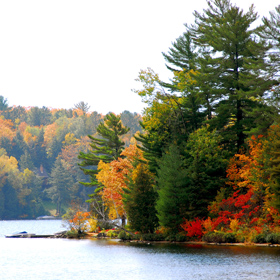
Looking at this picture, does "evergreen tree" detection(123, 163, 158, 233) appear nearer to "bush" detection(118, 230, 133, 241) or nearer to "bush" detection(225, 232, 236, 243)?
"bush" detection(118, 230, 133, 241)

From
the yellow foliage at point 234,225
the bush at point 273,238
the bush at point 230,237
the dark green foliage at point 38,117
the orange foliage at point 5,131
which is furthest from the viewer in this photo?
the dark green foliage at point 38,117

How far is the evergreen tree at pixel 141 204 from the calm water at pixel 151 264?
19.5 ft

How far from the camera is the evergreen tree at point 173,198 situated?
39031 mm

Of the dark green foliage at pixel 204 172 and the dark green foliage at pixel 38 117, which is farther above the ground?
the dark green foliage at pixel 38 117

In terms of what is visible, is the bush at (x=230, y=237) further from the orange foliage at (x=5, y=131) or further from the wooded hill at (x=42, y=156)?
the orange foliage at (x=5, y=131)

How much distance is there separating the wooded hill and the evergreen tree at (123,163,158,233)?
7110cm

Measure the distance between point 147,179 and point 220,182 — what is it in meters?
6.55

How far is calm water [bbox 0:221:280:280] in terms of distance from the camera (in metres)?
22.9

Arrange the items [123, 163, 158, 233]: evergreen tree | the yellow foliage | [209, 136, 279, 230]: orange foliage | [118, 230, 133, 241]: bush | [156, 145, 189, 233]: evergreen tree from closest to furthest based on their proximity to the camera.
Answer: [209, 136, 279, 230]: orange foliage
the yellow foliage
[156, 145, 189, 233]: evergreen tree
[123, 163, 158, 233]: evergreen tree
[118, 230, 133, 241]: bush

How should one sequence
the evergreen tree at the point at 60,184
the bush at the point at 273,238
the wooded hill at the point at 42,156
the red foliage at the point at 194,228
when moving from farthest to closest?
1. the evergreen tree at the point at 60,184
2. the wooded hill at the point at 42,156
3. the red foliage at the point at 194,228
4. the bush at the point at 273,238

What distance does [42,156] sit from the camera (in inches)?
5871

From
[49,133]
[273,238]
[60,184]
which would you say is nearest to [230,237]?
[273,238]

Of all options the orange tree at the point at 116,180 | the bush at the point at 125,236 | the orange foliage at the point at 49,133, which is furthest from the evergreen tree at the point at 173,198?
the orange foliage at the point at 49,133

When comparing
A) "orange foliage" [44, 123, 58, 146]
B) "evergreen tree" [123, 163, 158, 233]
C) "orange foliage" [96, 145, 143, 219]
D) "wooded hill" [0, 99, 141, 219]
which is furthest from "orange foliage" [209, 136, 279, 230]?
"orange foliage" [44, 123, 58, 146]
